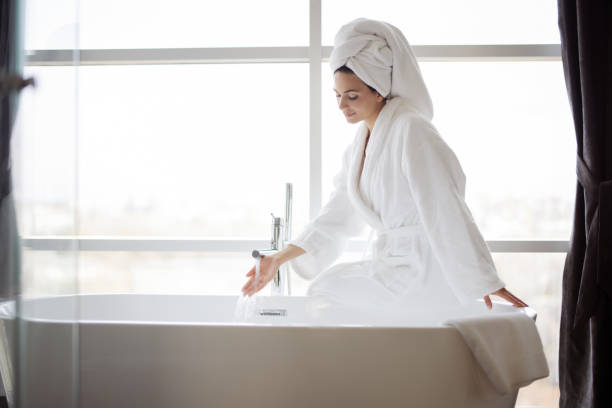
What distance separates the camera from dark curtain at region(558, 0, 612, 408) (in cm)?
193

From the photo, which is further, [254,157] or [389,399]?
[254,157]

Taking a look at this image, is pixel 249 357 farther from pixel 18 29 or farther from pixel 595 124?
pixel 595 124

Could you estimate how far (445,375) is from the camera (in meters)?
1.28

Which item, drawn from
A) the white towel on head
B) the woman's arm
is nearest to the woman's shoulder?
the white towel on head

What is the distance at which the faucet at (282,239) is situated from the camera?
75.4 inches

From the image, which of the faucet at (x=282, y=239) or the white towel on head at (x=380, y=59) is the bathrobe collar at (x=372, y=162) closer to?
the white towel on head at (x=380, y=59)

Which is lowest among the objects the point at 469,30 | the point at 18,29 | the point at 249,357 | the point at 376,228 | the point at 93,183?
the point at 249,357

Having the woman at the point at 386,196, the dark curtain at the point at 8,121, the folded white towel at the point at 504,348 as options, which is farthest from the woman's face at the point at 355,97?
the dark curtain at the point at 8,121

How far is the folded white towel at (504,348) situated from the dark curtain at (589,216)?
789mm

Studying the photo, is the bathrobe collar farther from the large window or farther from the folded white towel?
the folded white towel

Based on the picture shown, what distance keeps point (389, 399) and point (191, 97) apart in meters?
1.64

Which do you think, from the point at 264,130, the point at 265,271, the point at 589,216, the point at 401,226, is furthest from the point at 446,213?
the point at 264,130

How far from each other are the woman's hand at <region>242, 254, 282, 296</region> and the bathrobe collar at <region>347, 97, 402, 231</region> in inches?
15.2

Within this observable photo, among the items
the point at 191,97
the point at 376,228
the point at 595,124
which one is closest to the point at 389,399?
the point at 376,228
